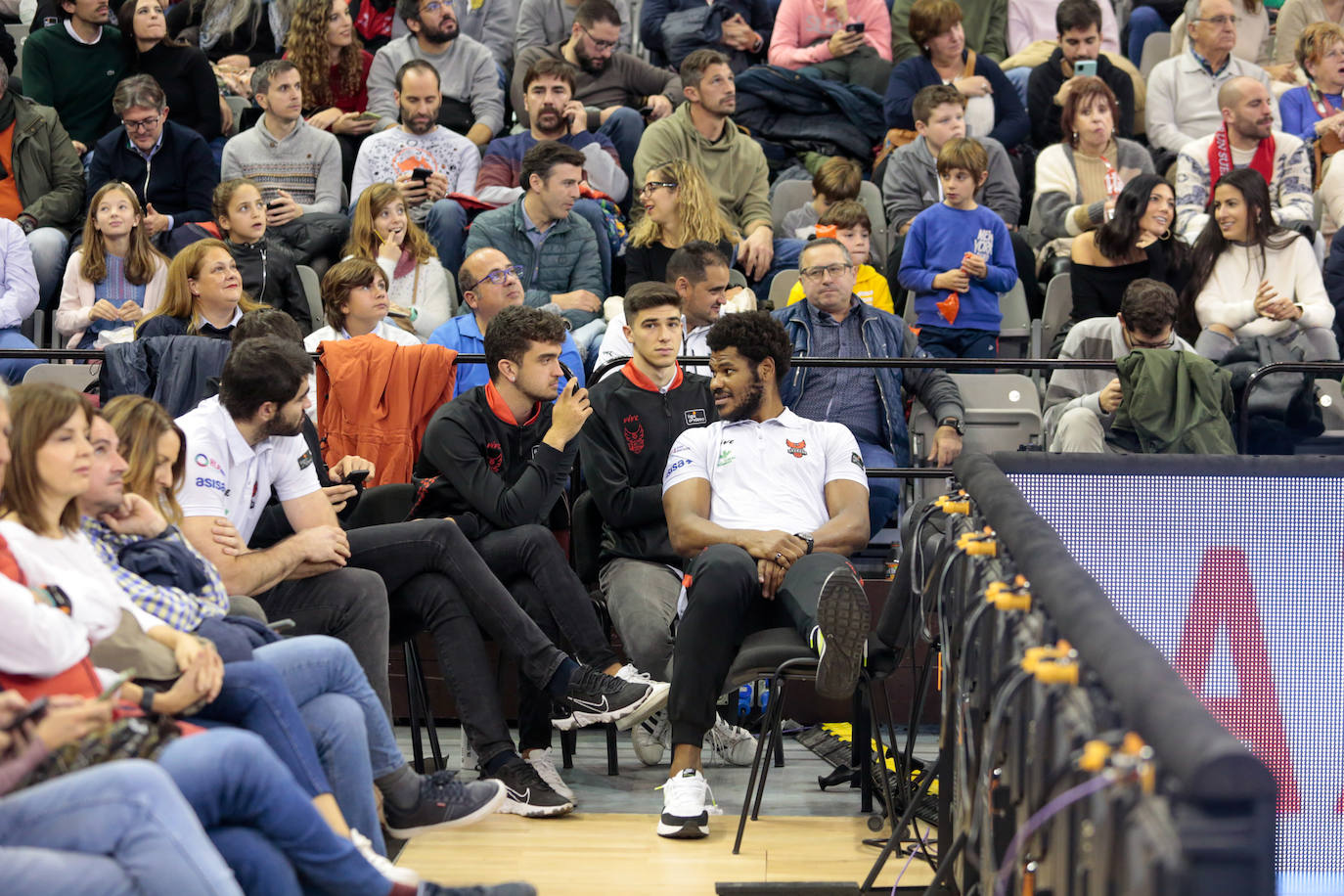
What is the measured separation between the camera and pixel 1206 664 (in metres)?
3.84

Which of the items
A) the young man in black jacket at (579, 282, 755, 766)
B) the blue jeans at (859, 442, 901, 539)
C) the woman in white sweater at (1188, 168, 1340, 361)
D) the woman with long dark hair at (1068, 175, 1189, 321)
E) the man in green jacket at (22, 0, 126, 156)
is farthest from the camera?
the man in green jacket at (22, 0, 126, 156)

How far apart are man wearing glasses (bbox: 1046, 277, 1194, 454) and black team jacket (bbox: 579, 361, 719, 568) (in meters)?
1.48

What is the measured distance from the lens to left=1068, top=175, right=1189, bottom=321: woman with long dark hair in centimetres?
714

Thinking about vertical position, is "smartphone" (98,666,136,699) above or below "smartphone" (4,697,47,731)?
below

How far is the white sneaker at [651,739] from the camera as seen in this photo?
17.4 ft

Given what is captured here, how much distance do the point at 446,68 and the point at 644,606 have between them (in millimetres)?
4789

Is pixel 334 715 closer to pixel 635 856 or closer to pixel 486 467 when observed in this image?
pixel 635 856

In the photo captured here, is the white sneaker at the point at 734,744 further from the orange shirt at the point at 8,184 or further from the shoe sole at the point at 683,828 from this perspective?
the orange shirt at the point at 8,184

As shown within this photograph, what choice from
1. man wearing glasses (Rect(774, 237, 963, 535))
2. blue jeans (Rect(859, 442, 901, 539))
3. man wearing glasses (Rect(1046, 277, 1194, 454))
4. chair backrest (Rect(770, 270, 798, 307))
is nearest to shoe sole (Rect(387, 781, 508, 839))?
blue jeans (Rect(859, 442, 901, 539))

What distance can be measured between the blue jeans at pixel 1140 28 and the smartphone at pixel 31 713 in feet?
29.0

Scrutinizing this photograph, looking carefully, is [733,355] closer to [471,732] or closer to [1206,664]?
[471,732]

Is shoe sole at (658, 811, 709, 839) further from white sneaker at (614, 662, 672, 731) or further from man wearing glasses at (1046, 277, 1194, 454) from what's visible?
man wearing glasses at (1046, 277, 1194, 454)

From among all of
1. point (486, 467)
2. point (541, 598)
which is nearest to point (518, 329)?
point (486, 467)

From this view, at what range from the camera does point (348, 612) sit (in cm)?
443
